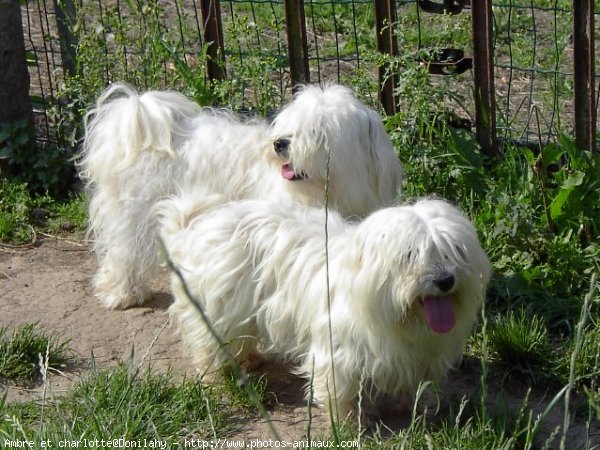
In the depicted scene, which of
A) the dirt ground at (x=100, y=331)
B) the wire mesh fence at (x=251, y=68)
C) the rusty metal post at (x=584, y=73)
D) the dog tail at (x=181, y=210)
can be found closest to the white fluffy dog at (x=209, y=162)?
the dirt ground at (x=100, y=331)

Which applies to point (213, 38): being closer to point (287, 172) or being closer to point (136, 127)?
point (136, 127)

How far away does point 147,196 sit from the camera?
5.36 m

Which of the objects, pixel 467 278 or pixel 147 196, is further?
pixel 147 196

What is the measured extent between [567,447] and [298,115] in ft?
6.38

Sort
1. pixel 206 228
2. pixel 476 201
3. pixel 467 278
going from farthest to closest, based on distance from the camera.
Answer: pixel 476 201 → pixel 206 228 → pixel 467 278

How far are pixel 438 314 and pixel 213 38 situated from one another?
3403 millimetres

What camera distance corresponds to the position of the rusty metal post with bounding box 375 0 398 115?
241 inches

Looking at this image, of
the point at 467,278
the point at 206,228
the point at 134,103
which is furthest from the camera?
the point at 134,103

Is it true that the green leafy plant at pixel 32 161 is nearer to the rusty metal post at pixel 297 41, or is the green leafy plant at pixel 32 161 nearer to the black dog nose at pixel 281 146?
the rusty metal post at pixel 297 41

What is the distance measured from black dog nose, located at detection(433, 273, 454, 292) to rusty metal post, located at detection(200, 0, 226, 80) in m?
3.16

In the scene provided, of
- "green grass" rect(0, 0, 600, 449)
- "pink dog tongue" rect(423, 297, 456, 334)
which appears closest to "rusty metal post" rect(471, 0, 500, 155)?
"green grass" rect(0, 0, 600, 449)

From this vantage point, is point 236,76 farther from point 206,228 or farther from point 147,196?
point 206,228

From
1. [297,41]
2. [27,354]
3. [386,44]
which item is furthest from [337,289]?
[297,41]

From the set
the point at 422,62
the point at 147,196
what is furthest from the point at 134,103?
the point at 422,62
